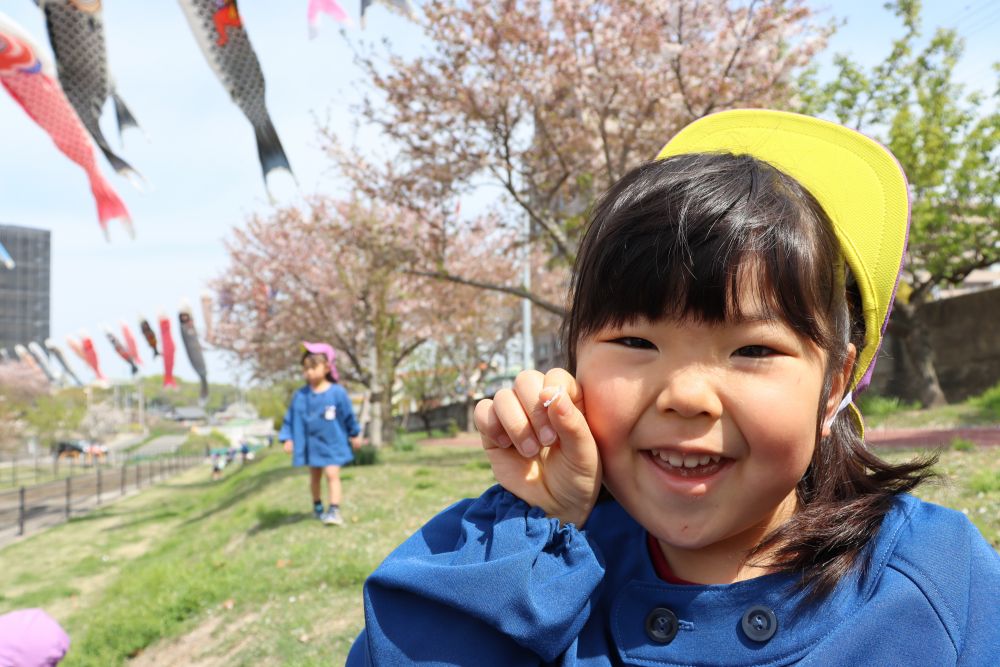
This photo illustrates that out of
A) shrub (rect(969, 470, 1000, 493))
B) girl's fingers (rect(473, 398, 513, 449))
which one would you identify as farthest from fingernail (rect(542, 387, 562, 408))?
shrub (rect(969, 470, 1000, 493))

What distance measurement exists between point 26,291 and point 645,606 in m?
74.2

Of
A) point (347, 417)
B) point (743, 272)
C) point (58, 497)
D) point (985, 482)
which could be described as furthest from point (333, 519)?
point (58, 497)

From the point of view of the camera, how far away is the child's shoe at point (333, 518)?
713 centimetres

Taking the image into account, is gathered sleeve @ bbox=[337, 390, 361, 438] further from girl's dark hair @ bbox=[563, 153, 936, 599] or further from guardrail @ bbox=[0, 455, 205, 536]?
guardrail @ bbox=[0, 455, 205, 536]

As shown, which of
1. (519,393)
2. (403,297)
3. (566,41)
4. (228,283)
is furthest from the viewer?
(228,283)

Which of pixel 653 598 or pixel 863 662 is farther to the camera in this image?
pixel 653 598

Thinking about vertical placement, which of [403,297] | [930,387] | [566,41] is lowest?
[930,387]

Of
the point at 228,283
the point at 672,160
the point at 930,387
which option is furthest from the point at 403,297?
the point at 672,160

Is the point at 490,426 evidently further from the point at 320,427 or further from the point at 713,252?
the point at 320,427

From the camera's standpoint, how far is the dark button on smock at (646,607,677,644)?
0.98m

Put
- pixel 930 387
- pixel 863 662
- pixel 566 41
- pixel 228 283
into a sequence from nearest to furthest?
1. pixel 863 662
2. pixel 566 41
3. pixel 930 387
4. pixel 228 283

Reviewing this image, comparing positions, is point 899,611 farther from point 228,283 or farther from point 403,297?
point 228,283

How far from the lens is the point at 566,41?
34.9 ft

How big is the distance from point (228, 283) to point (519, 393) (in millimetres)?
21940
